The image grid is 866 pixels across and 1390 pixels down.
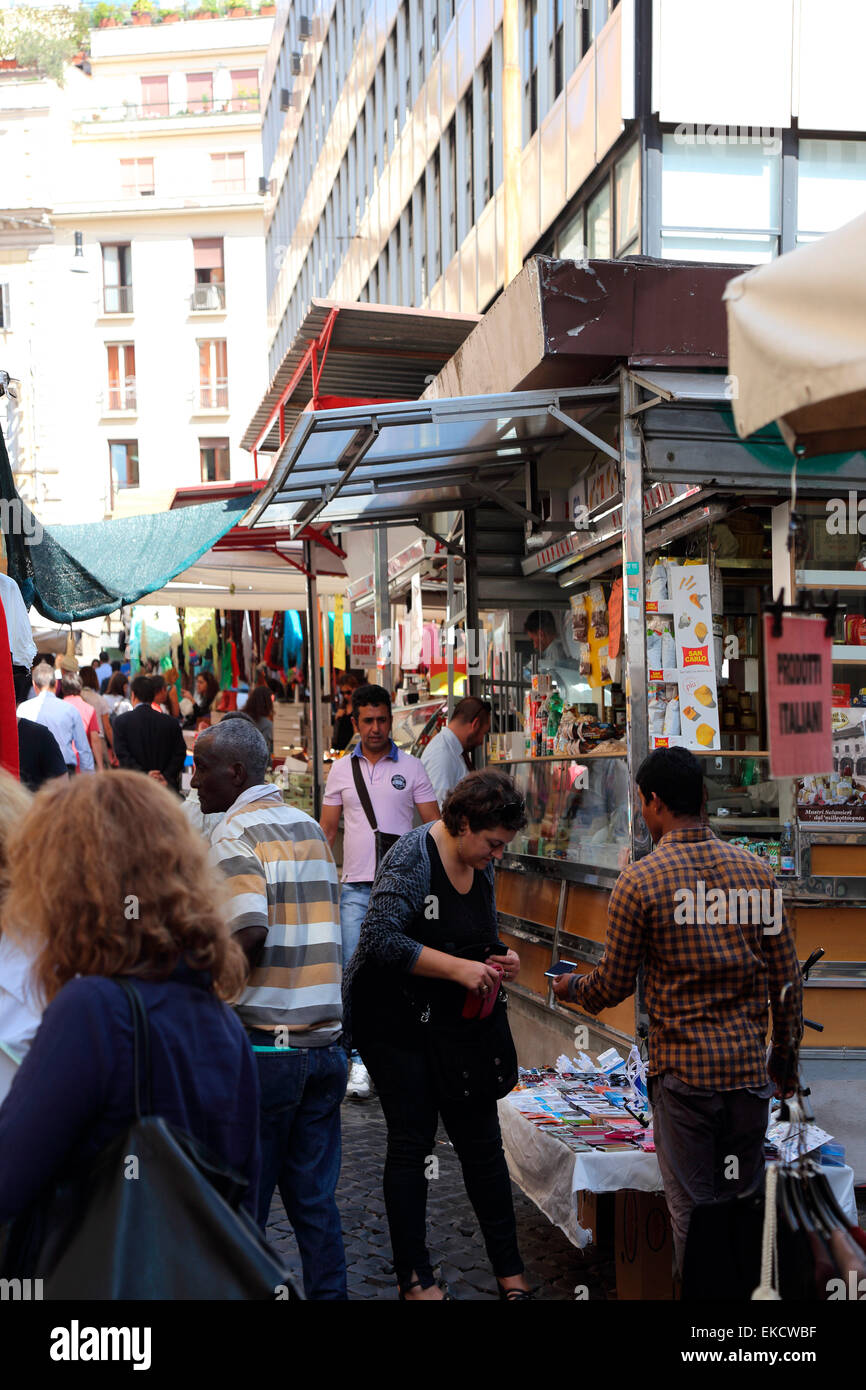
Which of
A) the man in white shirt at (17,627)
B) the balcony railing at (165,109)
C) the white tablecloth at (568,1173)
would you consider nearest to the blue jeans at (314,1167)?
the white tablecloth at (568,1173)

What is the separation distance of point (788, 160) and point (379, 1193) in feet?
25.0

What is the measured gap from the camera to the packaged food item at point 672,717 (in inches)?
276

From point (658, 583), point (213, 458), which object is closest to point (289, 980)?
point (658, 583)

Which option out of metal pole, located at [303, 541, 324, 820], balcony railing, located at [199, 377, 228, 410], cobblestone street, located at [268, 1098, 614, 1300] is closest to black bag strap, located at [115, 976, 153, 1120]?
cobblestone street, located at [268, 1098, 614, 1300]

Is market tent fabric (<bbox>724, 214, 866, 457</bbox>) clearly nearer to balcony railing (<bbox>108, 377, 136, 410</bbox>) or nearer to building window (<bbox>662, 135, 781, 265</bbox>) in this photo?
building window (<bbox>662, 135, 781, 265</bbox>)

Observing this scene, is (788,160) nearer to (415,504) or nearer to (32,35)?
(415,504)

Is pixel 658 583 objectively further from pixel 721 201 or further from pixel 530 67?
pixel 530 67

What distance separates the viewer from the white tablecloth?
16.7ft

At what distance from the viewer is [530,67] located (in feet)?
44.8

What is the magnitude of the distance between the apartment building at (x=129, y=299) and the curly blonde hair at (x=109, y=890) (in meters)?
43.6

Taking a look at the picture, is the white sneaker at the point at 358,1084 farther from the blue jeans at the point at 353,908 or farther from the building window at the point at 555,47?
the building window at the point at 555,47

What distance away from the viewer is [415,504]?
10508 millimetres

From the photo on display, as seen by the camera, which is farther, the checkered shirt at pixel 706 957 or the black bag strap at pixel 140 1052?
the checkered shirt at pixel 706 957

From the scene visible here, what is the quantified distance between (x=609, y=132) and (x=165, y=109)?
4698 cm
